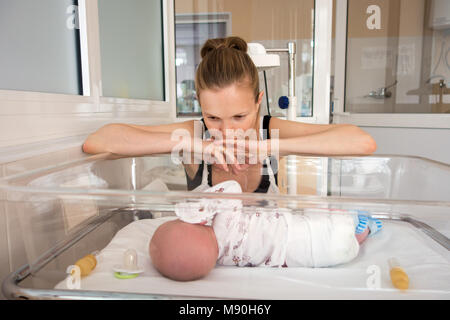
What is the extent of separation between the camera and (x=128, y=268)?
0.63 metres

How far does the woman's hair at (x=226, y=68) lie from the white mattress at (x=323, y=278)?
1.85 feet

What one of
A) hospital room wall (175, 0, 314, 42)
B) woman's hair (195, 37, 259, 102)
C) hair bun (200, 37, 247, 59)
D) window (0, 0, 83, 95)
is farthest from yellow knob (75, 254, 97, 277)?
hospital room wall (175, 0, 314, 42)

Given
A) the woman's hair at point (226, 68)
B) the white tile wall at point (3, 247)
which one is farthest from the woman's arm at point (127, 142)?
the white tile wall at point (3, 247)

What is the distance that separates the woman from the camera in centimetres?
98

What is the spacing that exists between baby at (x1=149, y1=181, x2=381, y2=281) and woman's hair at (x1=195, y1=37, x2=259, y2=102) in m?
0.56

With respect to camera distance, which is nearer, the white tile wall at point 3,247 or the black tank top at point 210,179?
the white tile wall at point 3,247

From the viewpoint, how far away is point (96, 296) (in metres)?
0.55

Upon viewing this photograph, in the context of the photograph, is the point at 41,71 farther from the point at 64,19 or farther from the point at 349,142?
the point at 349,142

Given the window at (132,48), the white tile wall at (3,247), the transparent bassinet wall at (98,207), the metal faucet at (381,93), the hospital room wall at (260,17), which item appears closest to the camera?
the transparent bassinet wall at (98,207)

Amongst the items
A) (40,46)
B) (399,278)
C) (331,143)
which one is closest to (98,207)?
(399,278)

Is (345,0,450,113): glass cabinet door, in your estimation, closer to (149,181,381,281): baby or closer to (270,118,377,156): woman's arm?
(270,118,377,156): woman's arm

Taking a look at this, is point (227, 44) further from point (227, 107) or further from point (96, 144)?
point (96, 144)

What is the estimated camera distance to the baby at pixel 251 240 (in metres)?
0.60

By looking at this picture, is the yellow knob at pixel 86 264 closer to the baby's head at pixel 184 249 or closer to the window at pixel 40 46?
the baby's head at pixel 184 249
